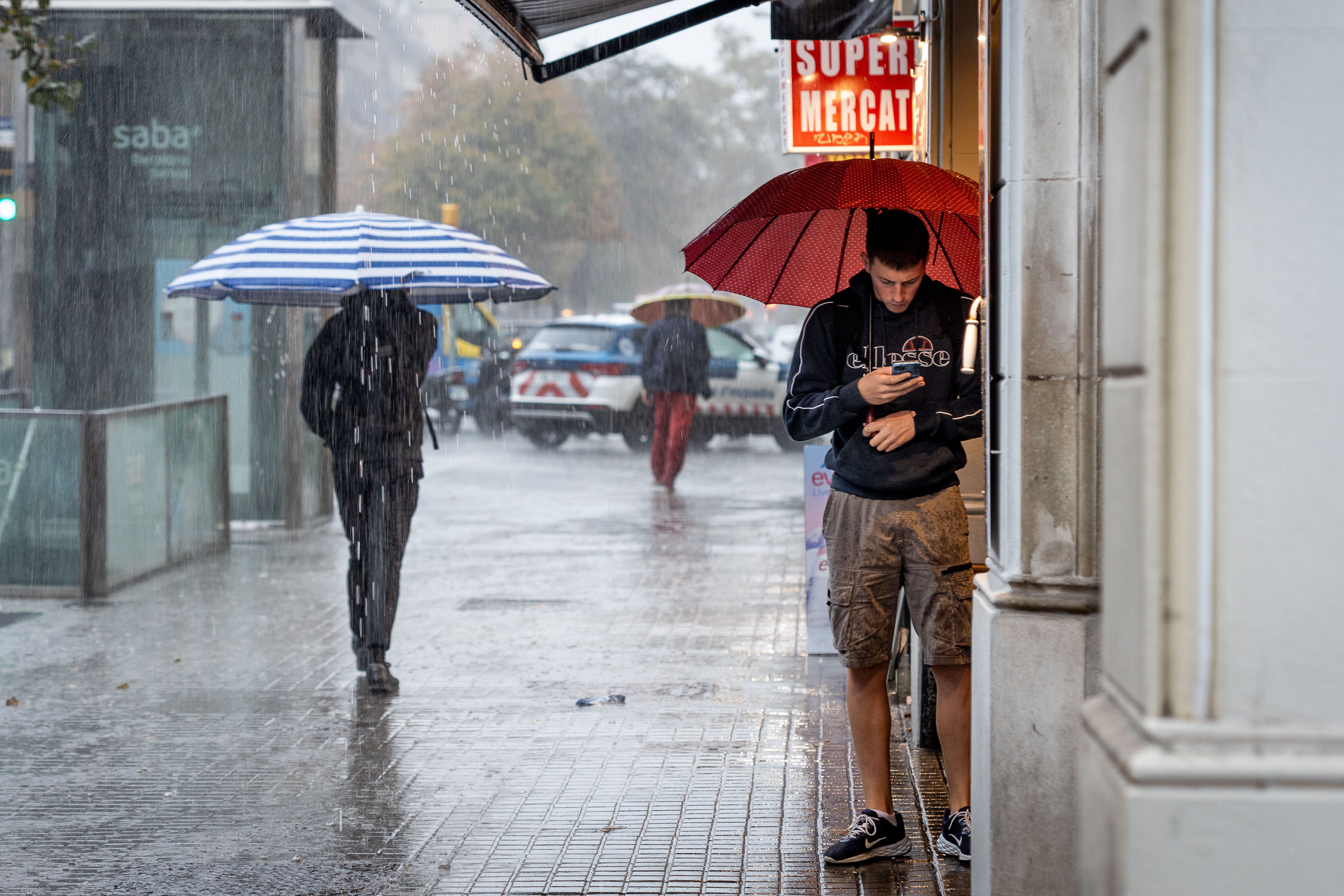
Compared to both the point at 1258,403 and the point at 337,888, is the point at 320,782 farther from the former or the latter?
the point at 1258,403

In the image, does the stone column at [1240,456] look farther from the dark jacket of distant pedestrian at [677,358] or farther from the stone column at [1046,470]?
the dark jacket of distant pedestrian at [677,358]

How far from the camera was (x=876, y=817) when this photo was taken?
4.48 metres

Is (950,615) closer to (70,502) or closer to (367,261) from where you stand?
(367,261)

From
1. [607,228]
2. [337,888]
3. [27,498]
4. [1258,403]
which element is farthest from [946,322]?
[607,228]

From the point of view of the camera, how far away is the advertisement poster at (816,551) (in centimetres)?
693

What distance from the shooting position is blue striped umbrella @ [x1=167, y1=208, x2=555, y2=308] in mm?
7152

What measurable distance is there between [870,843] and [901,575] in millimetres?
828

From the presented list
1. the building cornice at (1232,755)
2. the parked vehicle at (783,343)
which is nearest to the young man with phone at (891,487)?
the building cornice at (1232,755)

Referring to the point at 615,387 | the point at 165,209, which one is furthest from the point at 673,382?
the point at 165,209

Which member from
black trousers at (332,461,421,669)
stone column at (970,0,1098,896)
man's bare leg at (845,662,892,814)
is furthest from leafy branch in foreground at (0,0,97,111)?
stone column at (970,0,1098,896)

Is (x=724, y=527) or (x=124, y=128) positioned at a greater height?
(x=124, y=128)

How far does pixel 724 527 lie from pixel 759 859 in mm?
8191

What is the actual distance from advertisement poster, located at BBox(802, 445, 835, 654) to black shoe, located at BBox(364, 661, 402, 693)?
2.01 m

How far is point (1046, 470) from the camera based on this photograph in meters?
3.66
